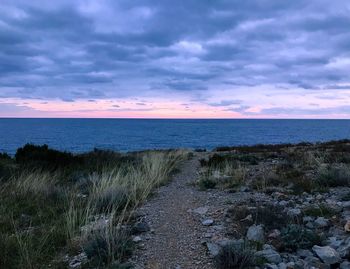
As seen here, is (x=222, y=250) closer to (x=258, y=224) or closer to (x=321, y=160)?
(x=258, y=224)

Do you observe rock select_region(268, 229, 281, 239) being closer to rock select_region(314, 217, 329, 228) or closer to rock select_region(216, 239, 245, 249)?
rock select_region(216, 239, 245, 249)

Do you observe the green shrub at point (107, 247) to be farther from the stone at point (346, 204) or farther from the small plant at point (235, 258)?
the stone at point (346, 204)

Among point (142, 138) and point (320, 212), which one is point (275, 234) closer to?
point (320, 212)

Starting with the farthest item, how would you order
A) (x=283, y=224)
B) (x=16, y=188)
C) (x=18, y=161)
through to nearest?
(x=18, y=161) → (x=16, y=188) → (x=283, y=224)

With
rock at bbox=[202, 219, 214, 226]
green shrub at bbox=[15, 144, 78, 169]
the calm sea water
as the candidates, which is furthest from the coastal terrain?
the calm sea water

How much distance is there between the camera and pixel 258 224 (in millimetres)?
6645

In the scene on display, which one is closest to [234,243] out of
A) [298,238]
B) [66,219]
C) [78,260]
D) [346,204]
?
[298,238]

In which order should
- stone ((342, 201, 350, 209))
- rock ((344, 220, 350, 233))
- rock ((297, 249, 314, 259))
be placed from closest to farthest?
rock ((297, 249, 314, 259))
rock ((344, 220, 350, 233))
stone ((342, 201, 350, 209))

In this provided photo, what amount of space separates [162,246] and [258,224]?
176cm

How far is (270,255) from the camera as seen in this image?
534cm

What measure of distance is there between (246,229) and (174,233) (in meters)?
1.20

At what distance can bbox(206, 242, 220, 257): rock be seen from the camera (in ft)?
18.1

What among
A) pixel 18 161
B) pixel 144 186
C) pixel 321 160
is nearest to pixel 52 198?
pixel 144 186

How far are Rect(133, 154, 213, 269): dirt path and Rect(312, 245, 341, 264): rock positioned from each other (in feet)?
4.95
